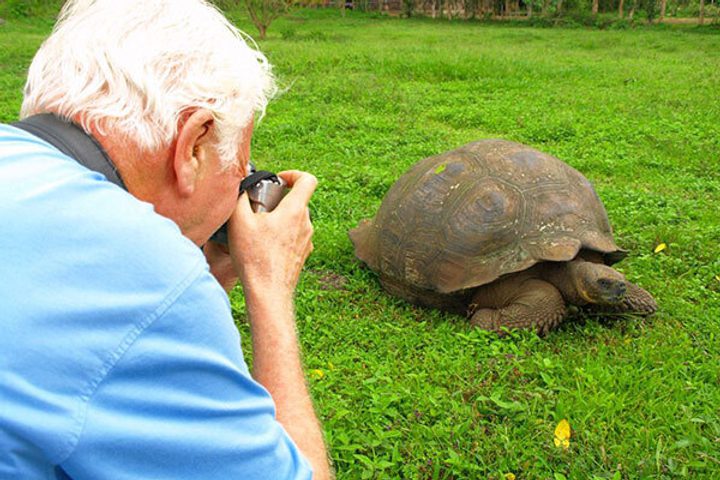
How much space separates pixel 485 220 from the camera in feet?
10.3

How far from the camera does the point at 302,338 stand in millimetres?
3023

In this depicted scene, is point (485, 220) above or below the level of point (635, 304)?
above

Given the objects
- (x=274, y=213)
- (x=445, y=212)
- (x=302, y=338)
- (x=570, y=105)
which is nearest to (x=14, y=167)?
(x=274, y=213)

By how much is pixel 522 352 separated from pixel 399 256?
769mm

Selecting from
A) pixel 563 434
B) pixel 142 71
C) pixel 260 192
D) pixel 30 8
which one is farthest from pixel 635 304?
pixel 30 8

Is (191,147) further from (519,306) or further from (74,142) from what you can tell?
(519,306)

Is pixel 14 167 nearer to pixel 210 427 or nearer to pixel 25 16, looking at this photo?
A: pixel 210 427

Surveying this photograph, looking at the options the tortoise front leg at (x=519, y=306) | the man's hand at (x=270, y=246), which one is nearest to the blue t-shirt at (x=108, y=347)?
the man's hand at (x=270, y=246)

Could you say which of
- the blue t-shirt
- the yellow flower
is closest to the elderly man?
the blue t-shirt

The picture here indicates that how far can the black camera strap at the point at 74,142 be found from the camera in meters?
1.07

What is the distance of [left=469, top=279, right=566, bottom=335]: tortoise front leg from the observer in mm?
3051

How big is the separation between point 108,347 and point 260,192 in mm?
651

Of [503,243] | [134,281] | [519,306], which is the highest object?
[134,281]

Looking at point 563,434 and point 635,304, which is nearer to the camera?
point 563,434
